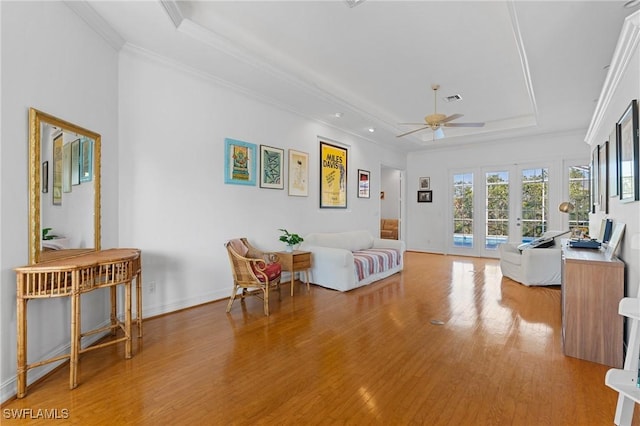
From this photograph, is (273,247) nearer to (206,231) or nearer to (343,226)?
(206,231)

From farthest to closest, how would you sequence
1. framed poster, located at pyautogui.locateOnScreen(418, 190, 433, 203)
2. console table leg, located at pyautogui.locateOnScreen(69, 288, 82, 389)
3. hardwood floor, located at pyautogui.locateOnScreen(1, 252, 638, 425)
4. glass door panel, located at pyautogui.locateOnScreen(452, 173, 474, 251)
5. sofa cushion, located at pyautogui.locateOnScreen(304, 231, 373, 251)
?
framed poster, located at pyautogui.locateOnScreen(418, 190, 433, 203) → glass door panel, located at pyautogui.locateOnScreen(452, 173, 474, 251) → sofa cushion, located at pyautogui.locateOnScreen(304, 231, 373, 251) → console table leg, located at pyautogui.locateOnScreen(69, 288, 82, 389) → hardwood floor, located at pyautogui.locateOnScreen(1, 252, 638, 425)

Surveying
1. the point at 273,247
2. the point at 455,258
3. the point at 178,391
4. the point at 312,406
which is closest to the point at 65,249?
the point at 178,391

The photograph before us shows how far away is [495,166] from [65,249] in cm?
838

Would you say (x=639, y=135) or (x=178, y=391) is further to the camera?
(x=639, y=135)

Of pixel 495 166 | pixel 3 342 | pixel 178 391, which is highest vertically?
pixel 495 166

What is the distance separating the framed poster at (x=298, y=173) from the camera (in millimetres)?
5145

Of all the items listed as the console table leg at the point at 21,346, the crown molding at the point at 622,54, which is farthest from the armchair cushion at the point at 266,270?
the crown molding at the point at 622,54

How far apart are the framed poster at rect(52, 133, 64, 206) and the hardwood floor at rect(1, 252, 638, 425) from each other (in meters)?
1.34

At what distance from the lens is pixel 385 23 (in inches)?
123

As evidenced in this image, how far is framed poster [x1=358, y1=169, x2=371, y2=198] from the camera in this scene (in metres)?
6.87

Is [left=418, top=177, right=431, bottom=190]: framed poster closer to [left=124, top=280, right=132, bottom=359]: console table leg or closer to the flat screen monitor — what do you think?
the flat screen monitor

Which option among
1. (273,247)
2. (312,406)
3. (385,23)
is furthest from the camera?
(273,247)

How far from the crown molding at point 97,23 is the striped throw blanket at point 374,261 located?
4037 millimetres

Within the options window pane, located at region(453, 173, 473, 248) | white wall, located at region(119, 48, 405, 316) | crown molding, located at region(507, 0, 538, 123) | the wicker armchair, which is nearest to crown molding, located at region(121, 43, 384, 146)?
white wall, located at region(119, 48, 405, 316)
